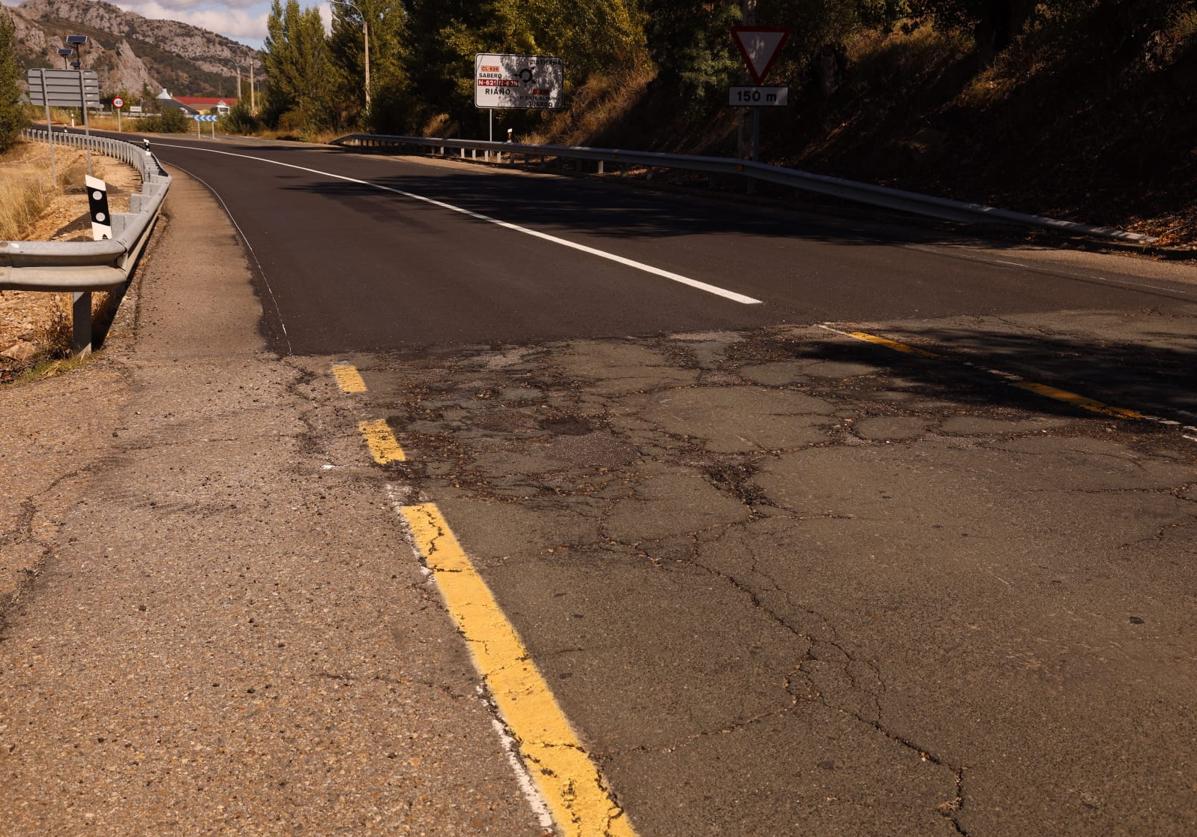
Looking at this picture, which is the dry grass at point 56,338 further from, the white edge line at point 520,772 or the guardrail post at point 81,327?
the white edge line at point 520,772

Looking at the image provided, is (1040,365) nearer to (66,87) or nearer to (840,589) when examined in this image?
(840,589)

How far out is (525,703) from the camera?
10.4 feet

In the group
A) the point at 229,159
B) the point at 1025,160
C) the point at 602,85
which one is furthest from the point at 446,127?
the point at 1025,160

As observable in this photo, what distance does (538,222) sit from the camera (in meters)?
16.5

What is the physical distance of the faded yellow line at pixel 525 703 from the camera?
8.87 ft

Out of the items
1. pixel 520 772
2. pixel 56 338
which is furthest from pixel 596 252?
pixel 520 772

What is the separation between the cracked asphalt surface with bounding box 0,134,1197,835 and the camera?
2812mm

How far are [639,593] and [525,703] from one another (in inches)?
32.5

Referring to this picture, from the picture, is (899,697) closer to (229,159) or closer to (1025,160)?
(1025,160)

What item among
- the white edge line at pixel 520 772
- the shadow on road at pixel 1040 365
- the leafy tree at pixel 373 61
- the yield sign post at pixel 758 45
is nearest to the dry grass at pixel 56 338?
the shadow on road at pixel 1040 365

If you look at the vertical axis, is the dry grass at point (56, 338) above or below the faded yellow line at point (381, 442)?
below

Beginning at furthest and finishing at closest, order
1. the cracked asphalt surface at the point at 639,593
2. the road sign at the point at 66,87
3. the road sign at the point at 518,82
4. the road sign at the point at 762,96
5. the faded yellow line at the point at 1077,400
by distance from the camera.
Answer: the road sign at the point at 518,82 < the road sign at the point at 66,87 < the road sign at the point at 762,96 < the faded yellow line at the point at 1077,400 < the cracked asphalt surface at the point at 639,593

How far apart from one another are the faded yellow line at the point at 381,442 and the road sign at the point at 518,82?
38.8 metres

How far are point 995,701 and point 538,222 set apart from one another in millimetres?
13937
